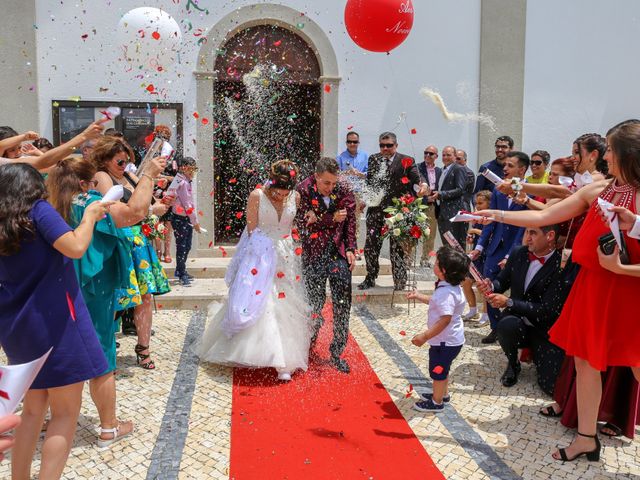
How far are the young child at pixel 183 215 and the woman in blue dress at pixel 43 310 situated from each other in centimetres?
477

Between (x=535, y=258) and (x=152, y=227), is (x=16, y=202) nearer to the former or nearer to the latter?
(x=152, y=227)

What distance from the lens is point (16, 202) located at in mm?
2639

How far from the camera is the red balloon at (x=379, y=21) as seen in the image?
520 cm

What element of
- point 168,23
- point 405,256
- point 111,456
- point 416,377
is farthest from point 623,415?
point 168,23

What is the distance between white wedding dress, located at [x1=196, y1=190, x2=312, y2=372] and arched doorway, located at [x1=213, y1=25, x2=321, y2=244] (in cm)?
427

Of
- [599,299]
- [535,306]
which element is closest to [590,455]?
[599,299]

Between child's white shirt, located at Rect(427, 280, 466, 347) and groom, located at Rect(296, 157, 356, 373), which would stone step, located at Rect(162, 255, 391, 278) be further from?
child's white shirt, located at Rect(427, 280, 466, 347)

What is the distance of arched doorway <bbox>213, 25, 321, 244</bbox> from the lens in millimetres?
9297

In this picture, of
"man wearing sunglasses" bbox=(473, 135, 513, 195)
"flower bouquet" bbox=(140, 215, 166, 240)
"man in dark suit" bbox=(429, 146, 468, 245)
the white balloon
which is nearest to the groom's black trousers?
"flower bouquet" bbox=(140, 215, 166, 240)

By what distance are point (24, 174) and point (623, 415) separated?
3943 millimetres

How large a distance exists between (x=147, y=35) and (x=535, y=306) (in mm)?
4369

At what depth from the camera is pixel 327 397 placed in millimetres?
4469

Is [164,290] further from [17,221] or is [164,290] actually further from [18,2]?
[18,2]

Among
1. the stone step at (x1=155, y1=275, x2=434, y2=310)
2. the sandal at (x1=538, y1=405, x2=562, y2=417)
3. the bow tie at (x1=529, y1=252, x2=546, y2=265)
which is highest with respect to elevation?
the bow tie at (x1=529, y1=252, x2=546, y2=265)
